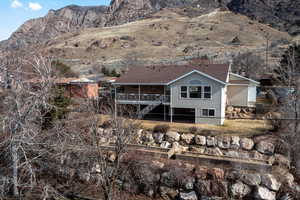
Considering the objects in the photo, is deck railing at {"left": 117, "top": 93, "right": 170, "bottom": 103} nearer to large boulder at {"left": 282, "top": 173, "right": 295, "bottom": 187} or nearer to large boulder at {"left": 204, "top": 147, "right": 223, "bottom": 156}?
large boulder at {"left": 204, "top": 147, "right": 223, "bottom": 156}

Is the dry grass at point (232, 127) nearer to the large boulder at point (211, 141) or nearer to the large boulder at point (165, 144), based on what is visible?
the large boulder at point (211, 141)

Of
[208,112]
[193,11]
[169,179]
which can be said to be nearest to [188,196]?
[169,179]

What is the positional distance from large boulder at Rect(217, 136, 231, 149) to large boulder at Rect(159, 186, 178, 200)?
221 inches

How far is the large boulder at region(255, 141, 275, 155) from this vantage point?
56.7 feet

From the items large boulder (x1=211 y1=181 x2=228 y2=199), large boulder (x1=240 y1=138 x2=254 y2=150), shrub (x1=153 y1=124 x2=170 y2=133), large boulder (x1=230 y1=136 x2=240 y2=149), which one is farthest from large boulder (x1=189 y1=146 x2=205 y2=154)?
large boulder (x1=211 y1=181 x2=228 y2=199)

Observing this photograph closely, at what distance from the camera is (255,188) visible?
14477 mm

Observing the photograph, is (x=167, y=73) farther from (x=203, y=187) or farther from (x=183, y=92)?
(x=203, y=187)

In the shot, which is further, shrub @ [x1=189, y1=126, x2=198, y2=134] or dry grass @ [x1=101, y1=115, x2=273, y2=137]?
shrub @ [x1=189, y1=126, x2=198, y2=134]

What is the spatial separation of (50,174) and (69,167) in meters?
1.59

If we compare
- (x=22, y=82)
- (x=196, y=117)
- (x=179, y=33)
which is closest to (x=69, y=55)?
(x=179, y=33)

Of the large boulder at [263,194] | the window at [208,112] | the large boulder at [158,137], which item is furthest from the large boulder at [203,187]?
the window at [208,112]

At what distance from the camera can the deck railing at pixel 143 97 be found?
77.3 feet

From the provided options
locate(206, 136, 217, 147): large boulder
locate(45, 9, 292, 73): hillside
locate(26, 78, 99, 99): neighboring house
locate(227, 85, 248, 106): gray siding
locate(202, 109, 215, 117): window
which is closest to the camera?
locate(206, 136, 217, 147): large boulder

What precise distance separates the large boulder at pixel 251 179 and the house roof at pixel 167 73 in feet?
29.4
